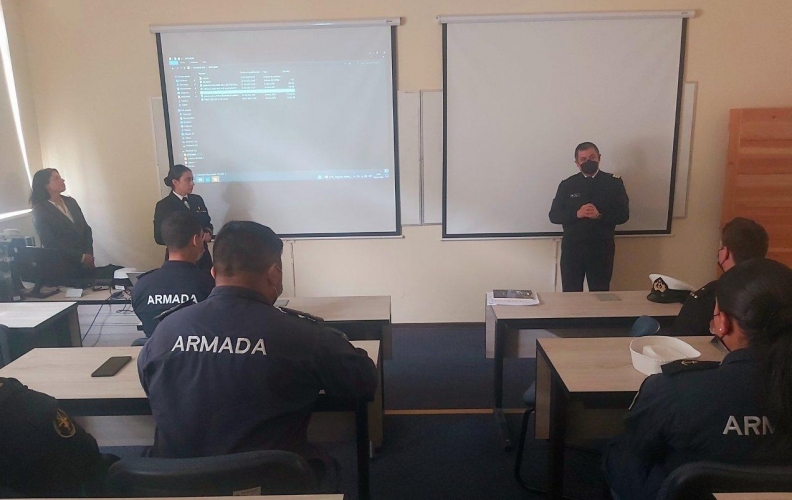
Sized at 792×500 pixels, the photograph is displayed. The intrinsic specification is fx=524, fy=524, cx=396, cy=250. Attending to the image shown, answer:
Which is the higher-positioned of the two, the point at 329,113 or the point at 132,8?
the point at 132,8

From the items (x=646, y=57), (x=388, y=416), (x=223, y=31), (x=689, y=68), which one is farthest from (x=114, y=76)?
(x=689, y=68)

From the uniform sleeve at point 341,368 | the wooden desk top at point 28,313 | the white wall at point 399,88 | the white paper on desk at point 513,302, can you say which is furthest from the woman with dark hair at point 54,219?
the uniform sleeve at point 341,368

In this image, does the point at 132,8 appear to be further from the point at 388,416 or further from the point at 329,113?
the point at 388,416

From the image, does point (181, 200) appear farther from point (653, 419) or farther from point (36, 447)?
point (653, 419)

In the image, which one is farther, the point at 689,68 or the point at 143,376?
the point at 689,68

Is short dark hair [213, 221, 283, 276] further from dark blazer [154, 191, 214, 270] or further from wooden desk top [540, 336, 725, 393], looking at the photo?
dark blazer [154, 191, 214, 270]

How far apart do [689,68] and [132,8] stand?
4355 mm

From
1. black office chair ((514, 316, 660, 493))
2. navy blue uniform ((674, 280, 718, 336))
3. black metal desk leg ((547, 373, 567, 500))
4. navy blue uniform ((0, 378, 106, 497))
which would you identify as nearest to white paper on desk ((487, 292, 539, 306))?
black office chair ((514, 316, 660, 493))

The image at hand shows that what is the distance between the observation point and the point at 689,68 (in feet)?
13.3

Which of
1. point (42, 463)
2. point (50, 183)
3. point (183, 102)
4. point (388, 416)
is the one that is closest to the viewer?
point (42, 463)

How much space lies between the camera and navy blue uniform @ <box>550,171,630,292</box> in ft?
12.4

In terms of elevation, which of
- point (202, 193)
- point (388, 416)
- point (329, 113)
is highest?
point (329, 113)

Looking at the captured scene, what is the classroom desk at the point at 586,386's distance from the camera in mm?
1703

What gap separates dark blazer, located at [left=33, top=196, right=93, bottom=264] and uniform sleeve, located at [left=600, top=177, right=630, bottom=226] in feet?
12.5
